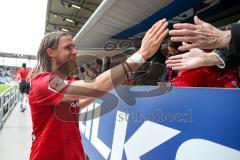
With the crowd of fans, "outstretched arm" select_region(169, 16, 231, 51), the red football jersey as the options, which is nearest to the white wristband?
the crowd of fans

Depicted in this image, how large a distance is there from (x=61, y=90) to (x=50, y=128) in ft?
0.94

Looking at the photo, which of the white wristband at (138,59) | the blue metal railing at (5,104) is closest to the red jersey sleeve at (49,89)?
the white wristband at (138,59)

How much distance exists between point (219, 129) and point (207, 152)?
0.15 m

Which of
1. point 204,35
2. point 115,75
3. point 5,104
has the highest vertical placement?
point 204,35

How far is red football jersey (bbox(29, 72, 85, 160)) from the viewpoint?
1945mm

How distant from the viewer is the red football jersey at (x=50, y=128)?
1.95m

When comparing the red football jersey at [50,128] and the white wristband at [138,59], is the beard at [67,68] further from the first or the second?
the white wristband at [138,59]

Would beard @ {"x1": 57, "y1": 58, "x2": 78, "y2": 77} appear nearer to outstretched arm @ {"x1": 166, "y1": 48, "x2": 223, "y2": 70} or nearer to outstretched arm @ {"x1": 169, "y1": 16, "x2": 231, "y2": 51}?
outstretched arm @ {"x1": 166, "y1": 48, "x2": 223, "y2": 70}

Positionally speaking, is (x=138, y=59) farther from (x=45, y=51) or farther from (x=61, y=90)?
(x=45, y=51)

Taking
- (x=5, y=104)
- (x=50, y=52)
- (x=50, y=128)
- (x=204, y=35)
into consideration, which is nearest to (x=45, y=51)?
(x=50, y=52)

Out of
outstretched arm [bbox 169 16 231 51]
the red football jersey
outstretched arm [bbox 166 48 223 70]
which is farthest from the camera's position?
the red football jersey

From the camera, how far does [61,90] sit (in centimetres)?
187

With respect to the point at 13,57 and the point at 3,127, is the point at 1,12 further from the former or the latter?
the point at 13,57

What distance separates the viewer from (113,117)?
3086mm
